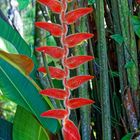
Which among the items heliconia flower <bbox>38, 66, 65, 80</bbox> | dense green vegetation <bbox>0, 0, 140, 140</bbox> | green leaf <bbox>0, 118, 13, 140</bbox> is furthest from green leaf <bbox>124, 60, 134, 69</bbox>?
green leaf <bbox>0, 118, 13, 140</bbox>

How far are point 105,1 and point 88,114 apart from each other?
0.34 meters

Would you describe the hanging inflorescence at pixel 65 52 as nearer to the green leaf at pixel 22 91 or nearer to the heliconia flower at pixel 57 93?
the heliconia flower at pixel 57 93

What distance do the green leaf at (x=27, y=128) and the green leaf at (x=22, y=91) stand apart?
5 centimetres

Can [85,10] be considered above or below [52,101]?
above

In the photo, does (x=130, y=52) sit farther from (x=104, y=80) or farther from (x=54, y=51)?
(x=54, y=51)

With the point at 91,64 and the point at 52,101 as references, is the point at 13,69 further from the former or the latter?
the point at 91,64

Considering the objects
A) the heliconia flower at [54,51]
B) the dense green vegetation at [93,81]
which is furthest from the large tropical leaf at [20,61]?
the heliconia flower at [54,51]

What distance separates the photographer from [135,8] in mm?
1188

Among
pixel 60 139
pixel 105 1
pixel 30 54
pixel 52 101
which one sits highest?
pixel 105 1

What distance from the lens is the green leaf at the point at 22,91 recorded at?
105 cm

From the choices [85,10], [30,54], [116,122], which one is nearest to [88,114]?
[116,122]

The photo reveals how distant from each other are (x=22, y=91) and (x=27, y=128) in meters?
0.12

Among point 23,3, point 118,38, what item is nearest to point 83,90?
point 118,38

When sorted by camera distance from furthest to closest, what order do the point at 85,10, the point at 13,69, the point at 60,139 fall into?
the point at 60,139 → the point at 13,69 → the point at 85,10
